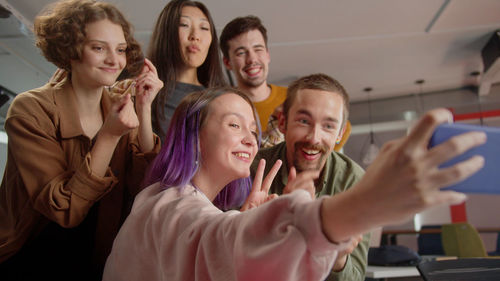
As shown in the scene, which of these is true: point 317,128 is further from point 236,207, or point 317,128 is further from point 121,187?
point 121,187

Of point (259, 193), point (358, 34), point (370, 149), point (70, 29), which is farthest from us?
point (370, 149)

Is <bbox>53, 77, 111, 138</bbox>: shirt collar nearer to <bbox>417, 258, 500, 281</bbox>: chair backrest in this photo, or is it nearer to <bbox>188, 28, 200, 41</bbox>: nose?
<bbox>188, 28, 200, 41</bbox>: nose

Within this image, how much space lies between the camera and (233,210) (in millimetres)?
766

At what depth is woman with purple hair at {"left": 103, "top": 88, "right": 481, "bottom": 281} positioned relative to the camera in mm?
490

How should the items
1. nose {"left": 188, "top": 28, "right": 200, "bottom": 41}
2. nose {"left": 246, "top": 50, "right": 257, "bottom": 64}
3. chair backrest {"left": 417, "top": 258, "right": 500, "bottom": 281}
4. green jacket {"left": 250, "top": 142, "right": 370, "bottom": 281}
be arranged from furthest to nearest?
nose {"left": 246, "top": 50, "right": 257, "bottom": 64}, nose {"left": 188, "top": 28, "right": 200, "bottom": 41}, green jacket {"left": 250, "top": 142, "right": 370, "bottom": 281}, chair backrest {"left": 417, "top": 258, "right": 500, "bottom": 281}

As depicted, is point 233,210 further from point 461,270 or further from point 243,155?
point 461,270

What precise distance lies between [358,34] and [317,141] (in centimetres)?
391

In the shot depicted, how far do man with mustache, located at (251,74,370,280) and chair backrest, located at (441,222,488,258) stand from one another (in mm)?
2605

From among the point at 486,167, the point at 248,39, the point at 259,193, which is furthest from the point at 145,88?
the point at 248,39

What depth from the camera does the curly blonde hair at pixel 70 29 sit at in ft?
3.93

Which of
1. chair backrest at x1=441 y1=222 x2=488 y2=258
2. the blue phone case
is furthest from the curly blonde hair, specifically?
chair backrest at x1=441 y1=222 x2=488 y2=258

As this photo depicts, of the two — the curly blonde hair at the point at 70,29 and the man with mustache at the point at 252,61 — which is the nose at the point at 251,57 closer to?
the man with mustache at the point at 252,61

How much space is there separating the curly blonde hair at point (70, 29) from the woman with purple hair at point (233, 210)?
12.3 inches

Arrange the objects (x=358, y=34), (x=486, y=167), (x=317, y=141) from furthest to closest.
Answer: (x=358, y=34) → (x=317, y=141) → (x=486, y=167)
